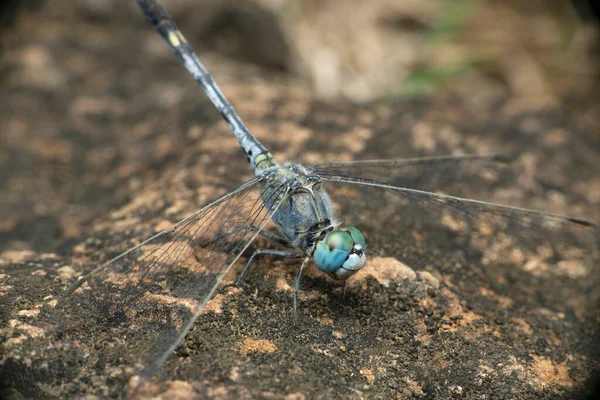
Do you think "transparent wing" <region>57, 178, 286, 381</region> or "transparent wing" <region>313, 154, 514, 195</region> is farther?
"transparent wing" <region>313, 154, 514, 195</region>

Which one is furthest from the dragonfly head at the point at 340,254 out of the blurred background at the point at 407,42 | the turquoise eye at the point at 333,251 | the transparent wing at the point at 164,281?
the blurred background at the point at 407,42

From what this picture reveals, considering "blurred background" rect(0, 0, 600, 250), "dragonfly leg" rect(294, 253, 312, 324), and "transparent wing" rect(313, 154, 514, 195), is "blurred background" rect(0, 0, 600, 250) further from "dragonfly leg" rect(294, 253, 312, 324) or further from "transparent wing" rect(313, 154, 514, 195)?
"dragonfly leg" rect(294, 253, 312, 324)

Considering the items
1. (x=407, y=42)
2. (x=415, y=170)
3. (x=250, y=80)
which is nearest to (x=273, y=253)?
(x=415, y=170)

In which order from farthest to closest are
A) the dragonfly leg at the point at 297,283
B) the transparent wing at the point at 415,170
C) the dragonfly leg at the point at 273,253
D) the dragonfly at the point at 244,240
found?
1. the transparent wing at the point at 415,170
2. the dragonfly leg at the point at 273,253
3. the dragonfly leg at the point at 297,283
4. the dragonfly at the point at 244,240

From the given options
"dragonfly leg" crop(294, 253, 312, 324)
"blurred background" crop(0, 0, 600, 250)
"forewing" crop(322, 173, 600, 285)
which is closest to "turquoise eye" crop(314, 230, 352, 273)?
"dragonfly leg" crop(294, 253, 312, 324)

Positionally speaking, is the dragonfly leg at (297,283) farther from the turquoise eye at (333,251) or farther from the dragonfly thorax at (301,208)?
the turquoise eye at (333,251)

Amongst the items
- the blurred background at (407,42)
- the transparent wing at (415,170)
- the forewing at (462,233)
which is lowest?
the forewing at (462,233)
